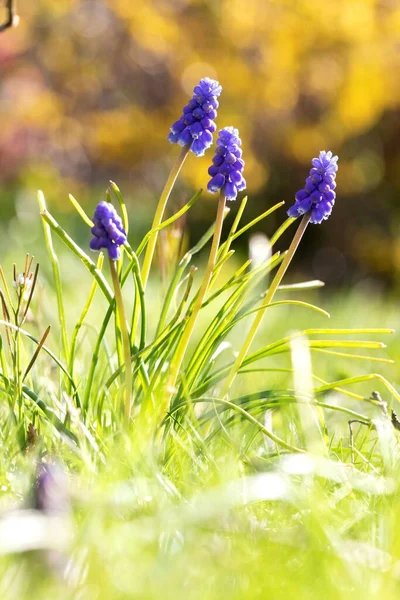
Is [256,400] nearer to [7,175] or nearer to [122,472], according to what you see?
[122,472]

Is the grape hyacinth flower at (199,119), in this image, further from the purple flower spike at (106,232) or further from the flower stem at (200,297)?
the purple flower spike at (106,232)

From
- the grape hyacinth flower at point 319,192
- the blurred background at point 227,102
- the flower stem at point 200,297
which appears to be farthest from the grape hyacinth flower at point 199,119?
the blurred background at point 227,102

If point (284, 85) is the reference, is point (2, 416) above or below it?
below

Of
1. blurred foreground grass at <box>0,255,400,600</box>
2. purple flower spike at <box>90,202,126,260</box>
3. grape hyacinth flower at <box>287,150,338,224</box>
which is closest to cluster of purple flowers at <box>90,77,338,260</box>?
grape hyacinth flower at <box>287,150,338,224</box>

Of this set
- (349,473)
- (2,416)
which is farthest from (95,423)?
(349,473)

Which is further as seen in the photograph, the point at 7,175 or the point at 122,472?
the point at 7,175

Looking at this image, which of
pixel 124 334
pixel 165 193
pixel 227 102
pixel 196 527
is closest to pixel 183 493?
pixel 196 527
